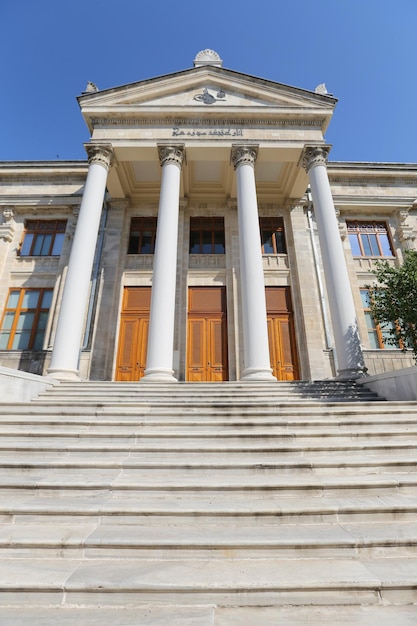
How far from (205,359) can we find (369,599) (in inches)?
451

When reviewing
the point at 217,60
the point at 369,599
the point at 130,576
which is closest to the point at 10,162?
the point at 217,60

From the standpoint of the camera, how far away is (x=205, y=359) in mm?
13773

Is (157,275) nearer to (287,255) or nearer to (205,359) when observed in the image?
(205,359)

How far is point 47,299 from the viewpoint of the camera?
1472 centimetres

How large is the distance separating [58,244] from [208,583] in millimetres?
16358

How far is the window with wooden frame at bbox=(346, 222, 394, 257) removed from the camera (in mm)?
15805

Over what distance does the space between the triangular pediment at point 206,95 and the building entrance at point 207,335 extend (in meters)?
8.24

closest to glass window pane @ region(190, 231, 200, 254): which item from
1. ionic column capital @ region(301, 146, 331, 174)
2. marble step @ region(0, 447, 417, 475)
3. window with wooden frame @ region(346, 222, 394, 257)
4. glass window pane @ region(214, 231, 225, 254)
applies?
glass window pane @ region(214, 231, 225, 254)

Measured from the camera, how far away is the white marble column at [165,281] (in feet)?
32.2

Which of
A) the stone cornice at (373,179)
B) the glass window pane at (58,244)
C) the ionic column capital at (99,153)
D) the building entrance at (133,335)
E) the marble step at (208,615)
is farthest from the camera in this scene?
the stone cornice at (373,179)

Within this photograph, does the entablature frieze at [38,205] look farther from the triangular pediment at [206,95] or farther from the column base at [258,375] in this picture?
the column base at [258,375]

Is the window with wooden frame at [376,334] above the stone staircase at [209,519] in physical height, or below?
above

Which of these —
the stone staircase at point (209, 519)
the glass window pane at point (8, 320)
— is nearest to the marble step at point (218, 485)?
the stone staircase at point (209, 519)

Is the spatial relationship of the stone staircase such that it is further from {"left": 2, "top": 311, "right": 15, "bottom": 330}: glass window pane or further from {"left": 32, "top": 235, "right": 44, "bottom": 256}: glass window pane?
{"left": 32, "top": 235, "right": 44, "bottom": 256}: glass window pane
